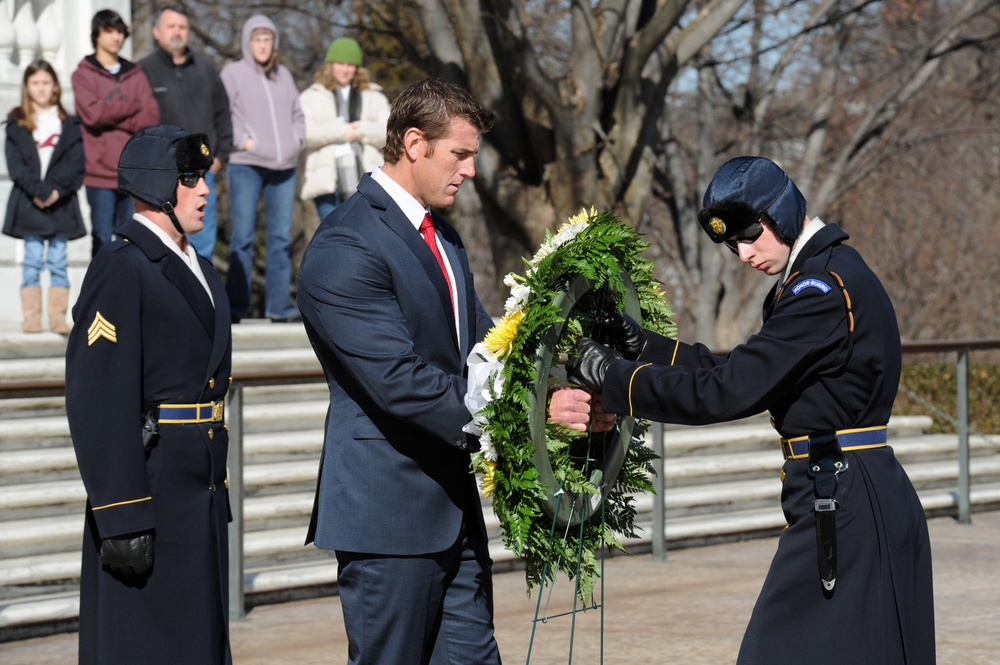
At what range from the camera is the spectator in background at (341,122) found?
11156mm

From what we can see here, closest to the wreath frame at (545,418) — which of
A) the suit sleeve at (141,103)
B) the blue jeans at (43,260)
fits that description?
the suit sleeve at (141,103)

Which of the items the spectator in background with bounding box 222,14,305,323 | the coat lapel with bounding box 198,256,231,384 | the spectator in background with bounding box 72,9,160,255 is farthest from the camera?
the spectator in background with bounding box 222,14,305,323

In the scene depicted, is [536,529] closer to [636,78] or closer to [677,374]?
[677,374]

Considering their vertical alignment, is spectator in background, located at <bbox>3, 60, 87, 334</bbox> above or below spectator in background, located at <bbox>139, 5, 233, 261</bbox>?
below

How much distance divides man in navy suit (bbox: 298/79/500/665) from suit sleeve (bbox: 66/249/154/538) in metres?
0.62

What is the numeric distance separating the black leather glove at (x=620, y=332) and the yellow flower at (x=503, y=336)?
21.1 inches

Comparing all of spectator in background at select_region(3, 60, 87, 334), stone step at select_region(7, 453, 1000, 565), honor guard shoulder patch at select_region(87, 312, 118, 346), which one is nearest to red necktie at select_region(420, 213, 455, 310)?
honor guard shoulder patch at select_region(87, 312, 118, 346)

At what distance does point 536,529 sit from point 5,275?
29.4 feet

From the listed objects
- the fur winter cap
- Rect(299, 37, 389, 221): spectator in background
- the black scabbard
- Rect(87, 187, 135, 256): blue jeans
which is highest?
Rect(299, 37, 389, 221): spectator in background

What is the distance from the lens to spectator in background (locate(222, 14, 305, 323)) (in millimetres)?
10977

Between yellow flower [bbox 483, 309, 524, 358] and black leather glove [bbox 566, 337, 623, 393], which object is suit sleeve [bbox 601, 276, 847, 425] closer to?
black leather glove [bbox 566, 337, 623, 393]

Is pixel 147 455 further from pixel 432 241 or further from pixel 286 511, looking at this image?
pixel 286 511

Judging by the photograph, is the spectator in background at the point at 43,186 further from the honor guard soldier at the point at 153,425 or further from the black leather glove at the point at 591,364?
the black leather glove at the point at 591,364

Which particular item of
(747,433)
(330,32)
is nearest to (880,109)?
(747,433)
